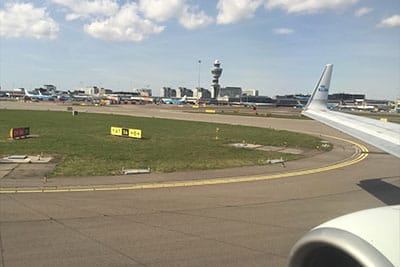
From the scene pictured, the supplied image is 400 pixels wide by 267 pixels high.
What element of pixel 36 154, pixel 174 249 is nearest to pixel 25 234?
pixel 174 249

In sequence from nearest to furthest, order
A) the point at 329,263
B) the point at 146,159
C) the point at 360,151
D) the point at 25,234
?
the point at 329,263 < the point at 25,234 < the point at 146,159 < the point at 360,151

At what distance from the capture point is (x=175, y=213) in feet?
31.0

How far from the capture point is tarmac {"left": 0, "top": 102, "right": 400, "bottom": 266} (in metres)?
6.91

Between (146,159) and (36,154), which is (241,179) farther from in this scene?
(36,154)

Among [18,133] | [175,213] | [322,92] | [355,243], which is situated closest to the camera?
[355,243]

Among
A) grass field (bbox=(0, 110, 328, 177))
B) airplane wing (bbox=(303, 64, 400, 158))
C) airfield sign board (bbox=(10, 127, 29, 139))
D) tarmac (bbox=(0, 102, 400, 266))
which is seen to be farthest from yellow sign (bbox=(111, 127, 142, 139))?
airplane wing (bbox=(303, 64, 400, 158))

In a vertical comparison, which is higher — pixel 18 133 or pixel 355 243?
pixel 355 243

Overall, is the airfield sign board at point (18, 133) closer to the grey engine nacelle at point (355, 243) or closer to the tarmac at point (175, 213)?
the tarmac at point (175, 213)

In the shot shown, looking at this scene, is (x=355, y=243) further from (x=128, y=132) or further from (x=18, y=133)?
(x=128, y=132)

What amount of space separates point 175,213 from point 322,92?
15.9 metres

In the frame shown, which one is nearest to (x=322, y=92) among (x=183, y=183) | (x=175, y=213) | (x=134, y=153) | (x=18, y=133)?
(x=134, y=153)

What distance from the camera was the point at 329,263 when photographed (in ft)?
9.20

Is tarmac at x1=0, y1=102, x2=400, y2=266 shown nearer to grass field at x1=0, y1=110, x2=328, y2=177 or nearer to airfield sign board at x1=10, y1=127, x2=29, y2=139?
grass field at x1=0, y1=110, x2=328, y2=177

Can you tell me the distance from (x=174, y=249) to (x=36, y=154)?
564 inches
